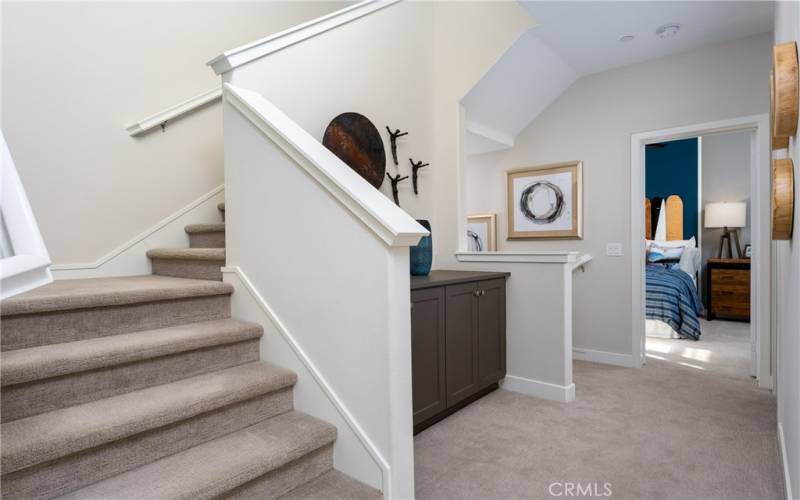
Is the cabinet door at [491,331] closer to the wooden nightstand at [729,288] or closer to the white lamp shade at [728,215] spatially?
the wooden nightstand at [729,288]

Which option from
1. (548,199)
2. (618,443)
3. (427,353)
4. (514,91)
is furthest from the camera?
(548,199)

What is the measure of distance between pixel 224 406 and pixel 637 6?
3.44 metres

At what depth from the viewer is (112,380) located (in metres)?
1.55

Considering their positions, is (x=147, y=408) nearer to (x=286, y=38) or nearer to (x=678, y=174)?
(x=286, y=38)

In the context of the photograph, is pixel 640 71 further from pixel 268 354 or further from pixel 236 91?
pixel 268 354

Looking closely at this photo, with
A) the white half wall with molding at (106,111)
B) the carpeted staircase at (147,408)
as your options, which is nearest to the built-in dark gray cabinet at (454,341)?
the carpeted staircase at (147,408)

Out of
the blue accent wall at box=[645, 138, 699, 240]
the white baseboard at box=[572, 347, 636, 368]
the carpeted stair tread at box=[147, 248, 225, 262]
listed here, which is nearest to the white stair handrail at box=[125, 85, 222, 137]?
the carpeted stair tread at box=[147, 248, 225, 262]

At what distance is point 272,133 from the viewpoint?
1851 millimetres

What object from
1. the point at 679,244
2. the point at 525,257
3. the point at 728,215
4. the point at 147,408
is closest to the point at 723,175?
the point at 728,215

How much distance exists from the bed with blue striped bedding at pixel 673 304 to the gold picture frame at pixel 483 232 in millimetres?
1838

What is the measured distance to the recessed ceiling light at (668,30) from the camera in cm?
315

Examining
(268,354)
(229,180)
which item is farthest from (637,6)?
(268,354)

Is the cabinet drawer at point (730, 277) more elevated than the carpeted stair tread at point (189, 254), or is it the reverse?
the carpeted stair tread at point (189, 254)

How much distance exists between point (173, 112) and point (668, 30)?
3600mm
